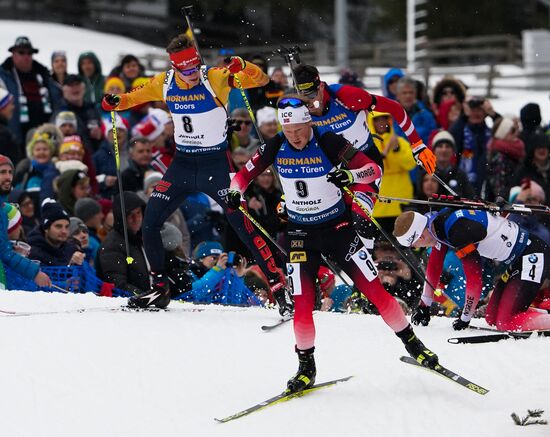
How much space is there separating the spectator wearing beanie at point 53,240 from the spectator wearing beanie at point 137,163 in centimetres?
220

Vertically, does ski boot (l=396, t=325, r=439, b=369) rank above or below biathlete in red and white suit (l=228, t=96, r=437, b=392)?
below

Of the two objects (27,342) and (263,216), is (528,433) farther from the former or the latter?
(263,216)

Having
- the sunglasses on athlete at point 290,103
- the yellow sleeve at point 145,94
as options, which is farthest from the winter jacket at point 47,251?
the sunglasses on athlete at point 290,103

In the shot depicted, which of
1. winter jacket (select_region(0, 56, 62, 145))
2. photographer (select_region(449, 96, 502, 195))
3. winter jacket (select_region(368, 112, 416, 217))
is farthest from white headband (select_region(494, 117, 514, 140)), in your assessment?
winter jacket (select_region(0, 56, 62, 145))

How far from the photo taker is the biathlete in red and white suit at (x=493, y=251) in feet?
27.7

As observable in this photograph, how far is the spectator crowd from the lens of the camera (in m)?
10.3

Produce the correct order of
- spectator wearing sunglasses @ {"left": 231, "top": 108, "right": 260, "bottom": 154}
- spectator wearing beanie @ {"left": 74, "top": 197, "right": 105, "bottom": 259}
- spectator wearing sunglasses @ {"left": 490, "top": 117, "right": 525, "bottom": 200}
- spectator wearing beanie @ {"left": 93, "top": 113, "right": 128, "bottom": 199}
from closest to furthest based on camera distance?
1. spectator wearing beanie @ {"left": 74, "top": 197, "right": 105, "bottom": 259}
2. spectator wearing sunglasses @ {"left": 490, "top": 117, "right": 525, "bottom": 200}
3. spectator wearing sunglasses @ {"left": 231, "top": 108, "right": 260, "bottom": 154}
4. spectator wearing beanie @ {"left": 93, "top": 113, "right": 128, "bottom": 199}

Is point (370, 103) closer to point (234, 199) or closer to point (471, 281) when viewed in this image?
point (471, 281)

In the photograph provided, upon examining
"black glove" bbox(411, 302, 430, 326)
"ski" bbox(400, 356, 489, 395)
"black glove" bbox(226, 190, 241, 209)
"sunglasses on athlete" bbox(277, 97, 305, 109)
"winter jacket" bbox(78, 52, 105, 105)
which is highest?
"sunglasses on athlete" bbox(277, 97, 305, 109)

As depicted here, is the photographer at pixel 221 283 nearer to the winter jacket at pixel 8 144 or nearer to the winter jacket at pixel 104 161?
the winter jacket at pixel 104 161

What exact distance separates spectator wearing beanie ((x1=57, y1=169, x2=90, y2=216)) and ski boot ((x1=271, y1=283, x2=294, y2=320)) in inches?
129

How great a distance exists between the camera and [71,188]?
1171cm

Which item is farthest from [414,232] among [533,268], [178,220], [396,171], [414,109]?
[414,109]

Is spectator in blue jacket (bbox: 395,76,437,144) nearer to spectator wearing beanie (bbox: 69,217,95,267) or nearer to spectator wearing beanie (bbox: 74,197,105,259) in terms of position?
spectator wearing beanie (bbox: 74,197,105,259)
